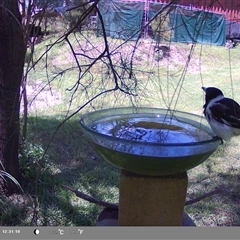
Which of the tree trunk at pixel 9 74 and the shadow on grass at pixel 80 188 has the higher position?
the tree trunk at pixel 9 74

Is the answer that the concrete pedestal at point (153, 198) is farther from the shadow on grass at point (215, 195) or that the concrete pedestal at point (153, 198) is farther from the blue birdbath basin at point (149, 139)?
the shadow on grass at point (215, 195)

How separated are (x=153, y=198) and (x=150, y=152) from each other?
230 millimetres

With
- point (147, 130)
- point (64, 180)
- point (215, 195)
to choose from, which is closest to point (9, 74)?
point (64, 180)

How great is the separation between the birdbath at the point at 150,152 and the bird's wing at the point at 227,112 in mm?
58

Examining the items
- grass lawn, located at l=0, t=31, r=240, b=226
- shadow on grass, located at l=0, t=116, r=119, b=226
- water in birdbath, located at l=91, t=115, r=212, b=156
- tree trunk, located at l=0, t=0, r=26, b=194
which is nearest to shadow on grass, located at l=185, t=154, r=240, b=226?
grass lawn, located at l=0, t=31, r=240, b=226

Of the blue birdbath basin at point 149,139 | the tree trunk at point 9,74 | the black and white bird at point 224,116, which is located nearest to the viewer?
the blue birdbath basin at point 149,139

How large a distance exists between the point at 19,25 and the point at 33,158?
0.82m

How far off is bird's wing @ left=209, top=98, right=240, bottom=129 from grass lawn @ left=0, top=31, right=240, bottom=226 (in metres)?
0.16

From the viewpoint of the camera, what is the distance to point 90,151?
116 inches

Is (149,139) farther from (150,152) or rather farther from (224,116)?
(224,116)

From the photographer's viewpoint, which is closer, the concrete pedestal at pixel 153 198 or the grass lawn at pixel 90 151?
the concrete pedestal at pixel 153 198

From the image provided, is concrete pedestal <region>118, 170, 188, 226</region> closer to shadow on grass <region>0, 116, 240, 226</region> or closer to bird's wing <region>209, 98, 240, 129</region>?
bird's wing <region>209, 98, 240, 129</region>

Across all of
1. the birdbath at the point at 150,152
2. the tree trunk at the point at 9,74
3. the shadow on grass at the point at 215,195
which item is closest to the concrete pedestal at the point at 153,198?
the birdbath at the point at 150,152

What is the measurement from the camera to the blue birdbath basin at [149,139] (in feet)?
3.96
